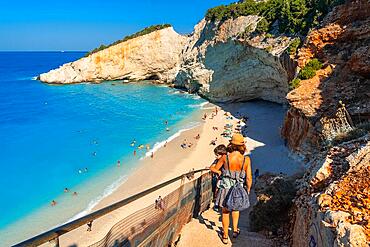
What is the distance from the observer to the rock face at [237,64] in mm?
33844

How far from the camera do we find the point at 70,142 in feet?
108

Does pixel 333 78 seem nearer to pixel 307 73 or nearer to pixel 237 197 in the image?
pixel 307 73

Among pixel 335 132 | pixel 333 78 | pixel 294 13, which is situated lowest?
pixel 335 132

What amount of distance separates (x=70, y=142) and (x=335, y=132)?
28.1 metres

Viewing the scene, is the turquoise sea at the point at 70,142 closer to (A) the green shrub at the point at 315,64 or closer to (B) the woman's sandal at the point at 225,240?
(B) the woman's sandal at the point at 225,240

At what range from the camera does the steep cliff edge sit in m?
3.66

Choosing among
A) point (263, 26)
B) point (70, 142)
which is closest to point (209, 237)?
point (70, 142)

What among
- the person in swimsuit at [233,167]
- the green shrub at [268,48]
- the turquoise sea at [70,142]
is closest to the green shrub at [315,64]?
the green shrub at [268,48]

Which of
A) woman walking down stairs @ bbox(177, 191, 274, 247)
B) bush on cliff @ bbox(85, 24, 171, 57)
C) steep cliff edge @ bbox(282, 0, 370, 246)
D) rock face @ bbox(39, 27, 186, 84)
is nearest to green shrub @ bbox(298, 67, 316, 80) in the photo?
steep cliff edge @ bbox(282, 0, 370, 246)

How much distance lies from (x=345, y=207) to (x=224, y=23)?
45875 mm

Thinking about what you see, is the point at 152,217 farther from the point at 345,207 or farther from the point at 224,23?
the point at 224,23

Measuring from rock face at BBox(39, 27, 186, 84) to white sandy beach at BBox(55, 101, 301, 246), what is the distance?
32.7 metres

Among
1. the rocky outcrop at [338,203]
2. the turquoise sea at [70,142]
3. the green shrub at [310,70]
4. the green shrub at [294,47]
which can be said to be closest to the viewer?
the rocky outcrop at [338,203]

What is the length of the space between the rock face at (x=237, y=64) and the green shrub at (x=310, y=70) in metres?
4.47
